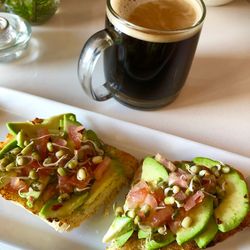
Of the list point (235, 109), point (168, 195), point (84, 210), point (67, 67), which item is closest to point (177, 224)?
point (168, 195)

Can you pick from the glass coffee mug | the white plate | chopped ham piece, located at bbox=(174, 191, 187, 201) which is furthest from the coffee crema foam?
chopped ham piece, located at bbox=(174, 191, 187, 201)

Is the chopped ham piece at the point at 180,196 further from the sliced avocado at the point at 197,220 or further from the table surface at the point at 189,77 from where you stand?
the table surface at the point at 189,77

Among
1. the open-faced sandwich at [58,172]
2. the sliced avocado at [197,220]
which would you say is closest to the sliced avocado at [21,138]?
the open-faced sandwich at [58,172]

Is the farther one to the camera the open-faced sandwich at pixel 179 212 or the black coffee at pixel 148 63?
the black coffee at pixel 148 63

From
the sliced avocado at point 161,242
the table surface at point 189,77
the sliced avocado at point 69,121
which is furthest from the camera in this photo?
the table surface at point 189,77

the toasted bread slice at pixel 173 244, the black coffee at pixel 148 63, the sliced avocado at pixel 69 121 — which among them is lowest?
the toasted bread slice at pixel 173 244

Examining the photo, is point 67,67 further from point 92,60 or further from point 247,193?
point 247,193
